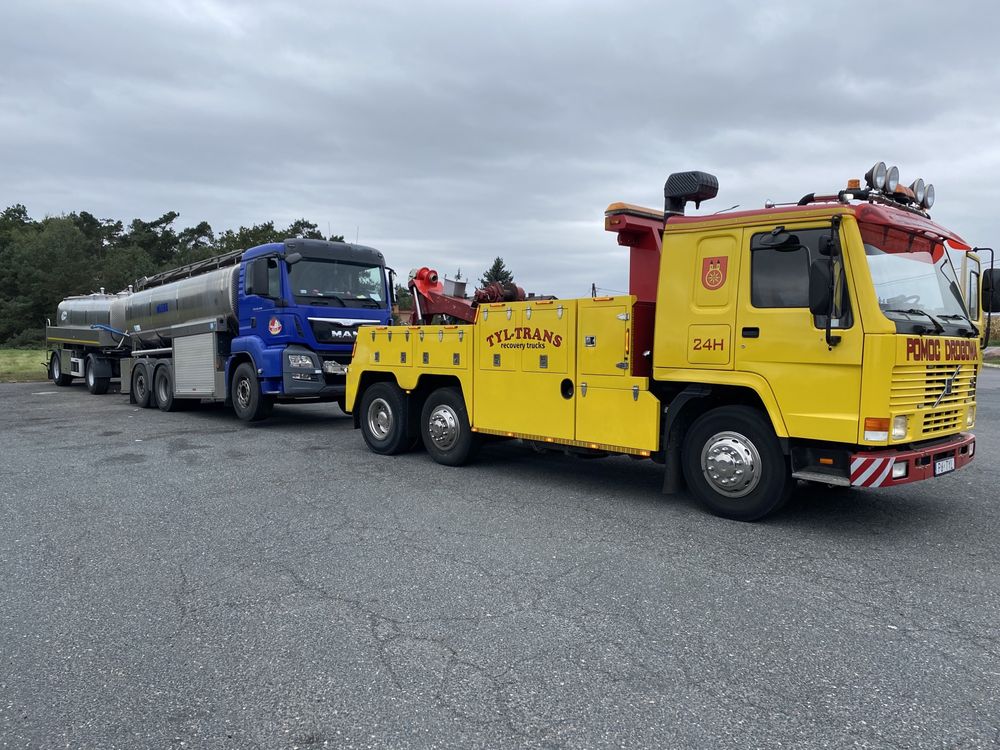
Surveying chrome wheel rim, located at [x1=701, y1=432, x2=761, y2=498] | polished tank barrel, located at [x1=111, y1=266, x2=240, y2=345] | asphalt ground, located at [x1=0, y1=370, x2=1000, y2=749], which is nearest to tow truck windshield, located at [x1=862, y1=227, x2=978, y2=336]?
chrome wheel rim, located at [x1=701, y1=432, x2=761, y2=498]

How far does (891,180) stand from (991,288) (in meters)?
1.56

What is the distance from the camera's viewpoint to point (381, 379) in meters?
9.62

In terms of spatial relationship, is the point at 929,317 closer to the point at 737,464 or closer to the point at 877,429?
the point at 877,429

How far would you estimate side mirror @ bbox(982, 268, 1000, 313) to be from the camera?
652 centimetres

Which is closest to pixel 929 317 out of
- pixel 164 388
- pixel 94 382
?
pixel 164 388

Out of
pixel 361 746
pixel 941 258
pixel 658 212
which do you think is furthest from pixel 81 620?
pixel 941 258

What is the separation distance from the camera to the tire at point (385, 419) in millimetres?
9094

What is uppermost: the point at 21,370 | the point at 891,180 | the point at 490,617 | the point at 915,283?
the point at 891,180

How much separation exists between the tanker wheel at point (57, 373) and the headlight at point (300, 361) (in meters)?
14.2

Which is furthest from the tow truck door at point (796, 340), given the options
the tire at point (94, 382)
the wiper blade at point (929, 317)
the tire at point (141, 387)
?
the tire at point (94, 382)

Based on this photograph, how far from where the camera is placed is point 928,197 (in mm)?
6449

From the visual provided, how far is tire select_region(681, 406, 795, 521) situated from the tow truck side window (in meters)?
0.91

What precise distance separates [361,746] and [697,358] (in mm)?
4208

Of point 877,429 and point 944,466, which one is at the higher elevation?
point 877,429
